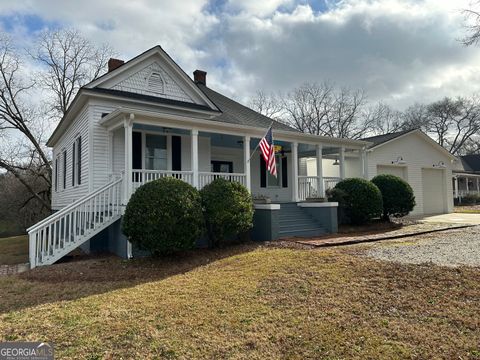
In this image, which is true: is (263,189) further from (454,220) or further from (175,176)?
(454,220)

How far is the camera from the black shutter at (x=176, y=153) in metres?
12.2

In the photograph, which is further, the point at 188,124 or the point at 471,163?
the point at 471,163

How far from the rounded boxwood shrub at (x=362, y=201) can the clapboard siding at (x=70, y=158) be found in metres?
9.02

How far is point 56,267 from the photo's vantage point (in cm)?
795

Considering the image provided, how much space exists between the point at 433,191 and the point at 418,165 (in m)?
2.17

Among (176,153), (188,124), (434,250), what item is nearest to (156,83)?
(176,153)

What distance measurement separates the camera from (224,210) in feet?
29.4

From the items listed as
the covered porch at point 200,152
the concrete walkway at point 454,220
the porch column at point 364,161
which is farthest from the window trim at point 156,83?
the concrete walkway at point 454,220

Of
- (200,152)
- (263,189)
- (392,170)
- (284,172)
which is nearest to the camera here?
(200,152)

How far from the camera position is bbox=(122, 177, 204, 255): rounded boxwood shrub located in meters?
7.84

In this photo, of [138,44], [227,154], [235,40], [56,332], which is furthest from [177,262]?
[235,40]

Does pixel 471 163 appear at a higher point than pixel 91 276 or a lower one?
higher

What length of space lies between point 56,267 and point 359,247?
7.15 metres

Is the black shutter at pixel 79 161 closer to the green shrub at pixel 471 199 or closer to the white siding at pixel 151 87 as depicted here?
the white siding at pixel 151 87
